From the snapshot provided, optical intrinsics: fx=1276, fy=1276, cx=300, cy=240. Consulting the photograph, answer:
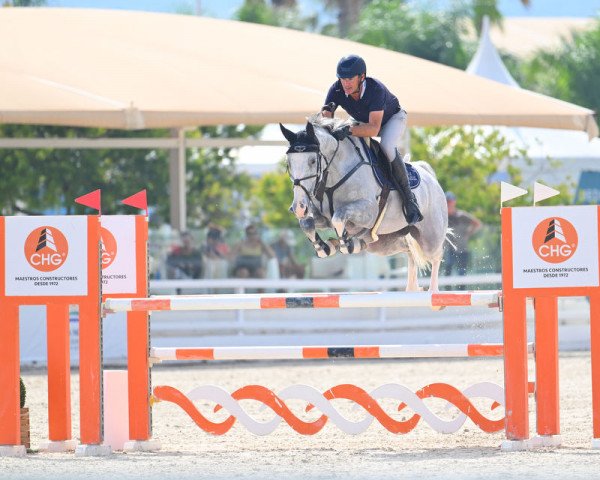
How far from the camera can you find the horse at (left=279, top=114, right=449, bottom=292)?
23.4 ft

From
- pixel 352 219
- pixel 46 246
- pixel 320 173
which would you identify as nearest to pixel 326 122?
pixel 320 173

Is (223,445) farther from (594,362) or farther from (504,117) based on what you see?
(504,117)

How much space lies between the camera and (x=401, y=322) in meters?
14.6

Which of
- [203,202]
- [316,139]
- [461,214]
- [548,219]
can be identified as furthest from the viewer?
[203,202]

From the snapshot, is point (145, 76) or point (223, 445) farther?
point (145, 76)

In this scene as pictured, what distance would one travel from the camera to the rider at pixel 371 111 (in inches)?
289

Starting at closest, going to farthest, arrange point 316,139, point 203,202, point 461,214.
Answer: point 316,139 < point 461,214 < point 203,202

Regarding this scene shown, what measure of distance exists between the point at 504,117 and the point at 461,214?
145 cm

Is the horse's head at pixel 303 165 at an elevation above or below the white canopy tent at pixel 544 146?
below

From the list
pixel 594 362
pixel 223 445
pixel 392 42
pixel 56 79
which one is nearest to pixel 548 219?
pixel 594 362

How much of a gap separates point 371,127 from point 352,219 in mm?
556

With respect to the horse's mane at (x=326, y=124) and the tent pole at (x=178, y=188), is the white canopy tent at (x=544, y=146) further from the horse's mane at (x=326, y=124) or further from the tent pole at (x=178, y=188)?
the horse's mane at (x=326, y=124)

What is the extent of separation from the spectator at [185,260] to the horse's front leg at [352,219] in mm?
7222

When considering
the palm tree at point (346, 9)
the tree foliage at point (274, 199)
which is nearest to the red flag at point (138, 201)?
the tree foliage at point (274, 199)
